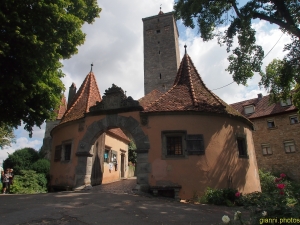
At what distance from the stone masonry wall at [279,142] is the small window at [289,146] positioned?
271 millimetres

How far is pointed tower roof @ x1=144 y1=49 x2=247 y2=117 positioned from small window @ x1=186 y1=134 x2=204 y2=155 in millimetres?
1198

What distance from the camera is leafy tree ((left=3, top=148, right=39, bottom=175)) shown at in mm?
15277

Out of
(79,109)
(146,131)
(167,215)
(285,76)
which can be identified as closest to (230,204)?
(167,215)

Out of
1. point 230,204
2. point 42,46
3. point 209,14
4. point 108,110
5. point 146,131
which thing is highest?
point 209,14

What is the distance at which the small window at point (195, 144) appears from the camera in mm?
10049

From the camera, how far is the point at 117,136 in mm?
17906

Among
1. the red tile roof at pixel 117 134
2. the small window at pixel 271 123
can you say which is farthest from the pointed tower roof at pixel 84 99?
the small window at pixel 271 123

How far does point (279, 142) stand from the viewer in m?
25.0

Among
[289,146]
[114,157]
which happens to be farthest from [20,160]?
[289,146]

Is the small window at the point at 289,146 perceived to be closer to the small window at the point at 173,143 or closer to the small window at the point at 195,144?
the small window at the point at 195,144

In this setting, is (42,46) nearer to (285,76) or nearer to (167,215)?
(167,215)

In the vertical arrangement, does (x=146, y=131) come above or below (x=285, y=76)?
below

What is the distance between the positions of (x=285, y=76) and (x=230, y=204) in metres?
8.07

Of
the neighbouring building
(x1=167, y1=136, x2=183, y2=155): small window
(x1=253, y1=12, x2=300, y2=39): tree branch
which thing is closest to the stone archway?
(x1=167, y1=136, x2=183, y2=155): small window
